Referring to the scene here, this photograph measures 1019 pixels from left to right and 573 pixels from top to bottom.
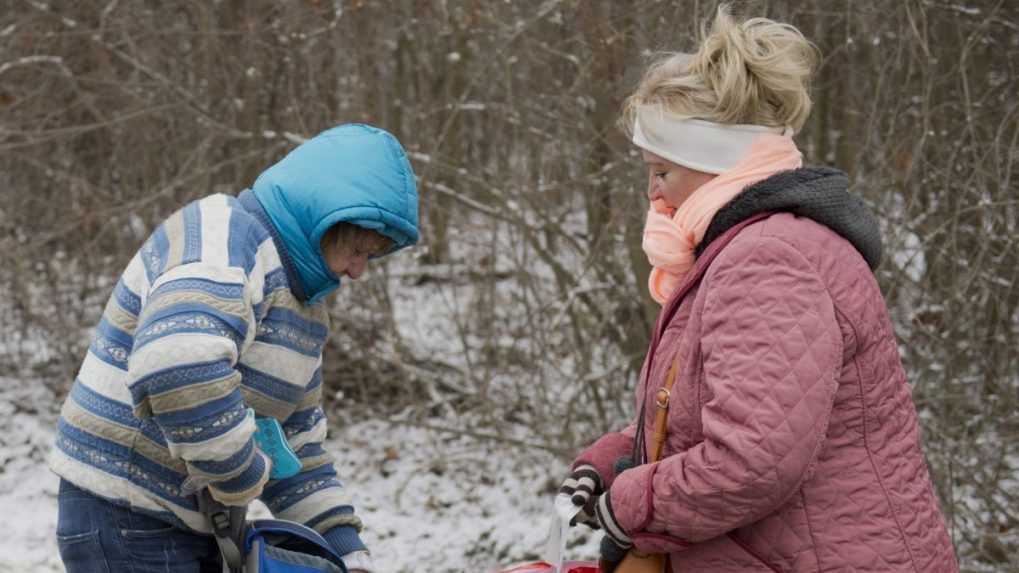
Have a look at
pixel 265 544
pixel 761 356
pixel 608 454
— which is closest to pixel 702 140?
pixel 761 356

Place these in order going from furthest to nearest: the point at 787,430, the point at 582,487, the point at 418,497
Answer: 1. the point at 418,497
2. the point at 582,487
3. the point at 787,430

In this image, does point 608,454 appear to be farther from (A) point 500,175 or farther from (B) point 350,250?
(A) point 500,175

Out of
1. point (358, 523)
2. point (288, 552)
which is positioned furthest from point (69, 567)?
point (358, 523)

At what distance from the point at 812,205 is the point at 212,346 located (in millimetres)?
1089

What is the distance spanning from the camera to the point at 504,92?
20.4 feet

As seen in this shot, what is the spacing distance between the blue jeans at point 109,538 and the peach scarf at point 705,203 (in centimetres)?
114

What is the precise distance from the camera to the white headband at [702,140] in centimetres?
230

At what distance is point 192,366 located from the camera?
2.25m

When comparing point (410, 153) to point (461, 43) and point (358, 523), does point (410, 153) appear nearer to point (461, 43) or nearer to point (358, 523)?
point (461, 43)

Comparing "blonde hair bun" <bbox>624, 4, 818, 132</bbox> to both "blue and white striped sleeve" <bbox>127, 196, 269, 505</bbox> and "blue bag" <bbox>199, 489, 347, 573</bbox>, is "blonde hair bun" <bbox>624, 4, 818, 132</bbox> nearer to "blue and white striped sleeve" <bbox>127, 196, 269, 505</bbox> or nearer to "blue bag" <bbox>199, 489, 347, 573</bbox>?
"blue and white striped sleeve" <bbox>127, 196, 269, 505</bbox>

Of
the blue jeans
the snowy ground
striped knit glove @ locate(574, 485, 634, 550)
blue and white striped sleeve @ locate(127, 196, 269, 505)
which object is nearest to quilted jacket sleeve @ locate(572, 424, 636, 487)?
striped knit glove @ locate(574, 485, 634, 550)

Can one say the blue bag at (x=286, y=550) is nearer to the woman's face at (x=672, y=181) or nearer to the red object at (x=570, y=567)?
the red object at (x=570, y=567)

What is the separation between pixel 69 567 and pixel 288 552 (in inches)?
17.2

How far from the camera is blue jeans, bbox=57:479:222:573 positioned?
2500 millimetres
